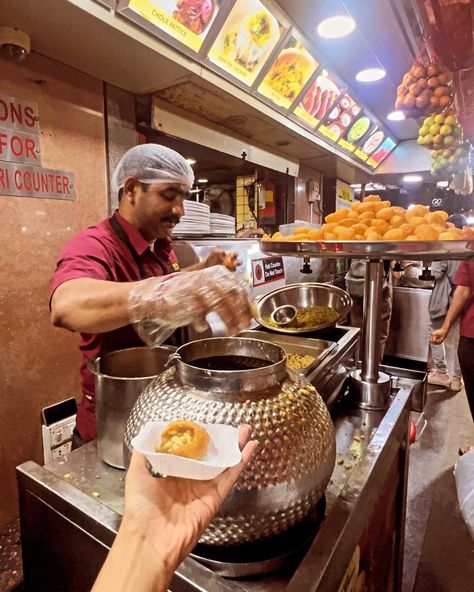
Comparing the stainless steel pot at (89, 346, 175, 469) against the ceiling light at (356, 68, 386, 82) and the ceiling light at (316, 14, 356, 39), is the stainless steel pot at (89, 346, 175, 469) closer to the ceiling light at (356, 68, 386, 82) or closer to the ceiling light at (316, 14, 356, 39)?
the ceiling light at (316, 14, 356, 39)

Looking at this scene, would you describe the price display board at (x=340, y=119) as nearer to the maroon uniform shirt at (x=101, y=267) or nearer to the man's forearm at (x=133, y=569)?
the maroon uniform shirt at (x=101, y=267)

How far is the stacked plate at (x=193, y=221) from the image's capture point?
3.00 metres

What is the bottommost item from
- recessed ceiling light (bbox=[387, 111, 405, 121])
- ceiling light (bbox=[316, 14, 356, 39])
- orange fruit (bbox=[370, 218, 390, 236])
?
orange fruit (bbox=[370, 218, 390, 236])

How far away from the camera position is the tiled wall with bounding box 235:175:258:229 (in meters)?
4.88

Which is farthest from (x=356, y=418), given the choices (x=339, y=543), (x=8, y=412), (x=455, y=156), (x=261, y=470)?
(x=8, y=412)

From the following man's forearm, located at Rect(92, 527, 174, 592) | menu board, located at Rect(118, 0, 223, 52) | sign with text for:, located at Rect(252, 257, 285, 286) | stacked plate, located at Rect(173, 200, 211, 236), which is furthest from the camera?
sign with text for:, located at Rect(252, 257, 285, 286)

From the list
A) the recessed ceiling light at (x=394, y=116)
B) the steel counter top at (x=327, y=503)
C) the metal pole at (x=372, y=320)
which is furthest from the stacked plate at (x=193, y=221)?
the recessed ceiling light at (x=394, y=116)

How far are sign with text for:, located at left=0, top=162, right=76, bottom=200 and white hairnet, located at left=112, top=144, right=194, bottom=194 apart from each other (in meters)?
0.73

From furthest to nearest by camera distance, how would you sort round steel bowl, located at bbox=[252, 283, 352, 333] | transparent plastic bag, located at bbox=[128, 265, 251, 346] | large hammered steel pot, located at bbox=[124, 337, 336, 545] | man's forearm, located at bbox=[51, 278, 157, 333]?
1. round steel bowl, located at bbox=[252, 283, 352, 333]
2. man's forearm, located at bbox=[51, 278, 157, 333]
3. transparent plastic bag, located at bbox=[128, 265, 251, 346]
4. large hammered steel pot, located at bbox=[124, 337, 336, 545]

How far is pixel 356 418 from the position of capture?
1487 mm

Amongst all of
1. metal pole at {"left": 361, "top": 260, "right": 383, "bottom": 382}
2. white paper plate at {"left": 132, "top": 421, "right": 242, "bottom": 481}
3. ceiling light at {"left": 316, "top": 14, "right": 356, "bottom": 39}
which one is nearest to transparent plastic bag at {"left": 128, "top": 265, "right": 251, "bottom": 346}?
white paper plate at {"left": 132, "top": 421, "right": 242, "bottom": 481}

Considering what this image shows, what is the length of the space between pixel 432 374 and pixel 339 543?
5.08 m

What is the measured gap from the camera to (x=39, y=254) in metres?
2.46

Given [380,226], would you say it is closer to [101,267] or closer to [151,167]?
[101,267]
